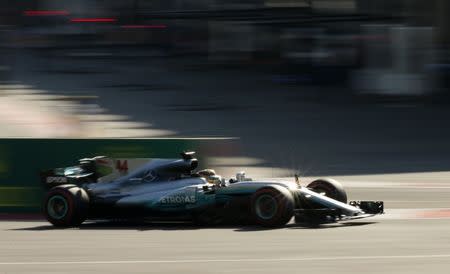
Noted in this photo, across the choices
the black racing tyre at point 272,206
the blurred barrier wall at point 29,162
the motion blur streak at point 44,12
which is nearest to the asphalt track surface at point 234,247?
the black racing tyre at point 272,206

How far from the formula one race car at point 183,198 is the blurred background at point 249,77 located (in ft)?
27.6

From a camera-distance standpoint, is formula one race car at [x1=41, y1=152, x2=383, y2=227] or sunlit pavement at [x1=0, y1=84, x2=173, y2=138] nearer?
formula one race car at [x1=41, y1=152, x2=383, y2=227]

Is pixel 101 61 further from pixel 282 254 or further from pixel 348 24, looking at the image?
pixel 282 254

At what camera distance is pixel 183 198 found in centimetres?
1312

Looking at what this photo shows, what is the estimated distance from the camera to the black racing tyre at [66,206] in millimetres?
13492

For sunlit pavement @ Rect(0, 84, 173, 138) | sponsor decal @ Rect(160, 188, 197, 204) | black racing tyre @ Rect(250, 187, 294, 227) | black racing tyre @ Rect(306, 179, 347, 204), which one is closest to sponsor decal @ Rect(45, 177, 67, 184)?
sponsor decal @ Rect(160, 188, 197, 204)

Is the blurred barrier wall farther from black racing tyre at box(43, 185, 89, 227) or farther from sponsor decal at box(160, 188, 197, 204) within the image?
sponsor decal at box(160, 188, 197, 204)

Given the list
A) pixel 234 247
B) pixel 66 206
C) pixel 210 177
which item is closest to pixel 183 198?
pixel 210 177

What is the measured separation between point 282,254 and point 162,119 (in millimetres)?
19622

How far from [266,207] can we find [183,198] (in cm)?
115

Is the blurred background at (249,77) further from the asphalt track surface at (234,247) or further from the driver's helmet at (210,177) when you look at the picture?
the asphalt track surface at (234,247)

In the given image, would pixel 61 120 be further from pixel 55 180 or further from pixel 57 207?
pixel 57 207

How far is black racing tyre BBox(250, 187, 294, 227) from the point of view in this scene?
41.1 feet

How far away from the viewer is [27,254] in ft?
35.5
